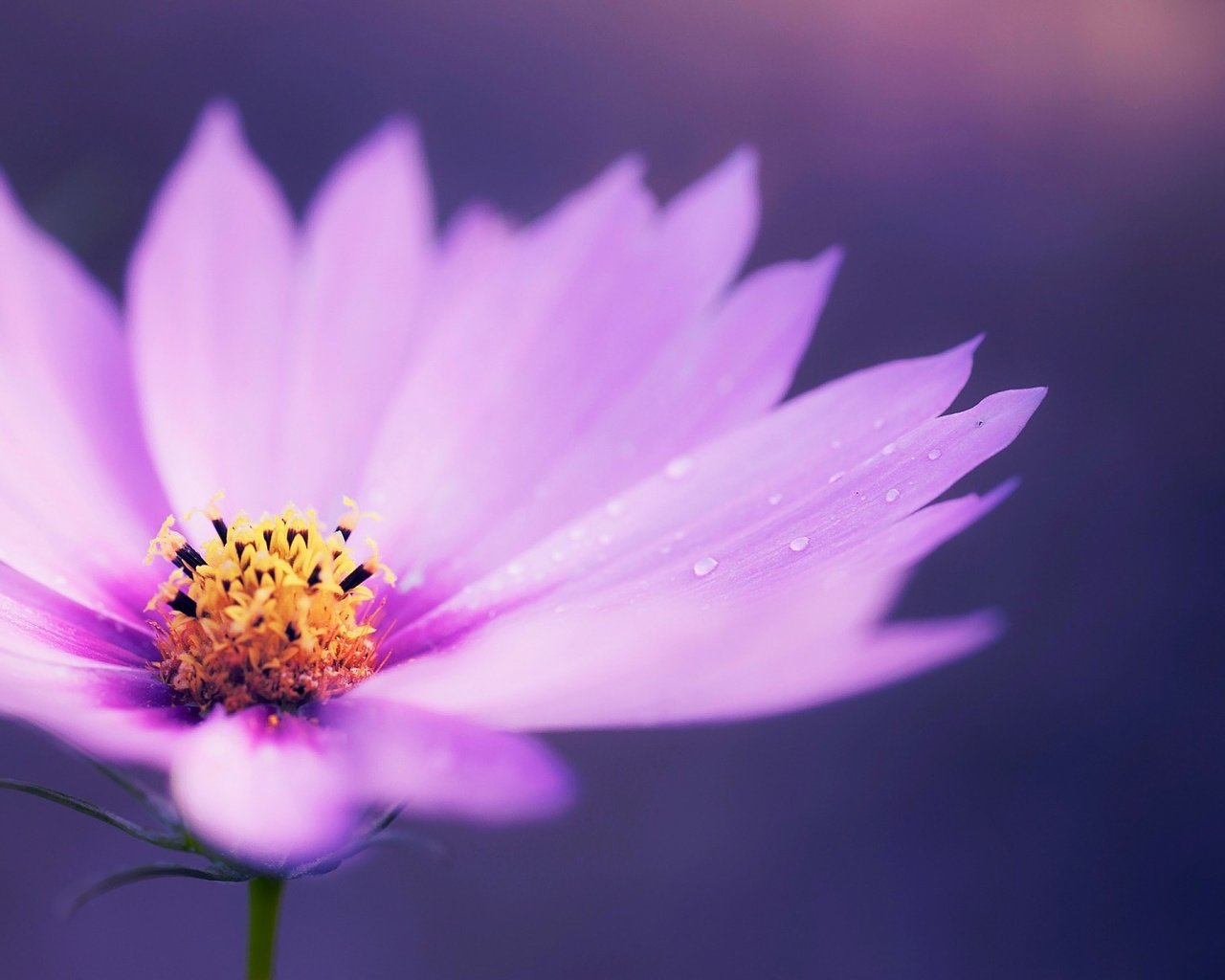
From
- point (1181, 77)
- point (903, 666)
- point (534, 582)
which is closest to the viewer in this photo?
point (903, 666)

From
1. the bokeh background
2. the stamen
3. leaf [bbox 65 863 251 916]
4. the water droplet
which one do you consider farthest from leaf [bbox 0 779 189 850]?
the bokeh background

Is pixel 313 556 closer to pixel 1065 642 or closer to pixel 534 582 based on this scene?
pixel 534 582

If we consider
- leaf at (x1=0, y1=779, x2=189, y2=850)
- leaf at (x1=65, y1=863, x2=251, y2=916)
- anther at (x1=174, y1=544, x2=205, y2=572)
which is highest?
anther at (x1=174, y1=544, x2=205, y2=572)

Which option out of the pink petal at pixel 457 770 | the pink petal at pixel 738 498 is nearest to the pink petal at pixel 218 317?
the pink petal at pixel 738 498

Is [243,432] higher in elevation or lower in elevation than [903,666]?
higher

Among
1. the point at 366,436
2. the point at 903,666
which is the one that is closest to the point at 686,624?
the point at 903,666

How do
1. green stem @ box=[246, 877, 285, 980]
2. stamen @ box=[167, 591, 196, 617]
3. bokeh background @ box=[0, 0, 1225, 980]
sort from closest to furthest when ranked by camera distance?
green stem @ box=[246, 877, 285, 980] → stamen @ box=[167, 591, 196, 617] → bokeh background @ box=[0, 0, 1225, 980]

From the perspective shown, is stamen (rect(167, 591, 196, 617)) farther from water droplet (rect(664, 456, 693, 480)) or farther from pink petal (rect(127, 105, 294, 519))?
water droplet (rect(664, 456, 693, 480))
